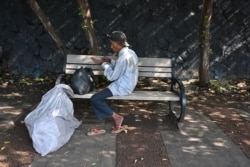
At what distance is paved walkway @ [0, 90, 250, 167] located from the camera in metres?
4.35

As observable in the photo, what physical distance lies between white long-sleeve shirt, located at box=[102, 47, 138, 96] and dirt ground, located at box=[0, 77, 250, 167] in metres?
0.64

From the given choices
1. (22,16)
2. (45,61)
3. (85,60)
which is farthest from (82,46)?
(85,60)

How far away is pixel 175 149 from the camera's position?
476 centimetres

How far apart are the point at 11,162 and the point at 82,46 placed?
454 cm

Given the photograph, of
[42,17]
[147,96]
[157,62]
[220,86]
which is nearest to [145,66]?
[157,62]

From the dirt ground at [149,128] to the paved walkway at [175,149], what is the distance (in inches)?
4.3

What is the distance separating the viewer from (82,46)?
27.9 ft

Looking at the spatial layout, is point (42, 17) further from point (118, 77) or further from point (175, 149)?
point (175, 149)

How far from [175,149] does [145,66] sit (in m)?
1.88

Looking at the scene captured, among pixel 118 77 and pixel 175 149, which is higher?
pixel 118 77

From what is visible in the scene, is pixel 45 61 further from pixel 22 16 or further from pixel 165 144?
pixel 165 144

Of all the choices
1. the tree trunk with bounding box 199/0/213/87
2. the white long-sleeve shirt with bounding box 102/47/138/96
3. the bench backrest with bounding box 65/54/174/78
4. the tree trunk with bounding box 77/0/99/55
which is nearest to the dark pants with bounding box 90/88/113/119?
the white long-sleeve shirt with bounding box 102/47/138/96

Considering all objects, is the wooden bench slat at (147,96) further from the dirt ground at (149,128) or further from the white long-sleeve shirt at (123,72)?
the dirt ground at (149,128)

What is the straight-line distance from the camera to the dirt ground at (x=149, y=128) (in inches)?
176
